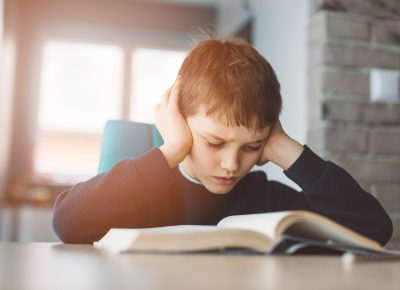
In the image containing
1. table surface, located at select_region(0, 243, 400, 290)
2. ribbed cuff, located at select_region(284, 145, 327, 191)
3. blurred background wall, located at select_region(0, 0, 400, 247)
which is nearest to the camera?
table surface, located at select_region(0, 243, 400, 290)

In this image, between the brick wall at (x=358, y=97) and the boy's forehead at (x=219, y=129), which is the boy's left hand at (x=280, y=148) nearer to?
the boy's forehead at (x=219, y=129)

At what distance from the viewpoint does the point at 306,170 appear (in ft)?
3.40

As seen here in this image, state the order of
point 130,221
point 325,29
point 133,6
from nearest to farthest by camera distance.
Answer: point 130,221 → point 325,29 → point 133,6

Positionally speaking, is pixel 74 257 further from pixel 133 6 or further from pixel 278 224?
pixel 133 6

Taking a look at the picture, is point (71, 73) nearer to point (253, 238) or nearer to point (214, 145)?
point (214, 145)

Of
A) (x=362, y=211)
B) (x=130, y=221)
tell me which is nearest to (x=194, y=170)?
(x=130, y=221)

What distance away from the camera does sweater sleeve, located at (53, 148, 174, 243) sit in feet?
3.05

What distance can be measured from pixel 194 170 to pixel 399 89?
102 cm

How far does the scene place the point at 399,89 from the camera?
179 cm

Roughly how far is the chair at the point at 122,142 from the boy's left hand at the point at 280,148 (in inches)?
11.7

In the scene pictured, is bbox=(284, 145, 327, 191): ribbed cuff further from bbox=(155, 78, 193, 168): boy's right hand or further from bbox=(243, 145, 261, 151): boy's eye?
bbox=(155, 78, 193, 168): boy's right hand

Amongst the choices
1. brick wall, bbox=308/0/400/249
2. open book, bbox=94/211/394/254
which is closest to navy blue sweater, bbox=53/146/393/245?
open book, bbox=94/211/394/254

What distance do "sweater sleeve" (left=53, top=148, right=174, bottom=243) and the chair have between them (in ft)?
0.85

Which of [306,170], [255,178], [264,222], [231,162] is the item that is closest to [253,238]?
[264,222]
